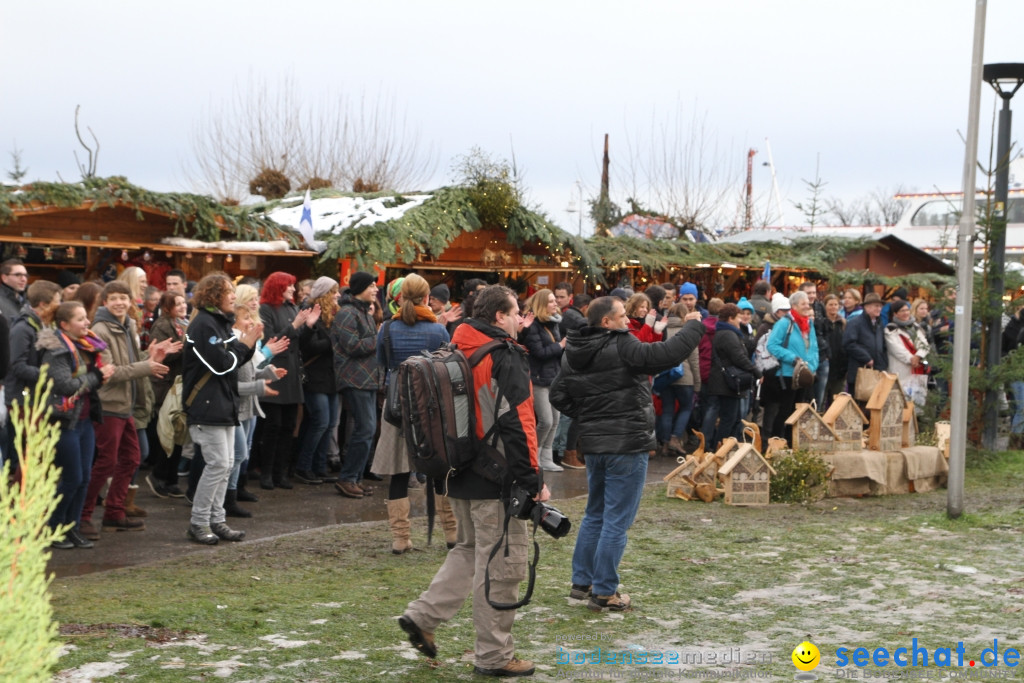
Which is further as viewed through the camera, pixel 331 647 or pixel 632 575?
pixel 632 575

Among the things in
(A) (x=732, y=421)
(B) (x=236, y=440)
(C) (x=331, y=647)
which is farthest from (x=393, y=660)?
(A) (x=732, y=421)

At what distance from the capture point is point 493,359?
17.7ft

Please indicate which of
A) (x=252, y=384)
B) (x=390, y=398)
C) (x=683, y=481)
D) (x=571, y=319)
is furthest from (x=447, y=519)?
(x=571, y=319)

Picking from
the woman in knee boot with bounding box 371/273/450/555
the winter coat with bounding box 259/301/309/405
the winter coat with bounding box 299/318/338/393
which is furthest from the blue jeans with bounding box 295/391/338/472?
the woman in knee boot with bounding box 371/273/450/555

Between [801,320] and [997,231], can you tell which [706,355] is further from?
[997,231]

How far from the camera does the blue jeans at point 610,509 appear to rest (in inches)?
254

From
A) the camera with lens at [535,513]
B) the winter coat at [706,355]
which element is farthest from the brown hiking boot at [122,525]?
A: the winter coat at [706,355]

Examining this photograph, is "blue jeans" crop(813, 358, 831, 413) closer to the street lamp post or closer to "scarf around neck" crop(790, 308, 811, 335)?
"scarf around neck" crop(790, 308, 811, 335)

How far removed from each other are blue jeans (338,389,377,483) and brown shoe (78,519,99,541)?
8.38 feet

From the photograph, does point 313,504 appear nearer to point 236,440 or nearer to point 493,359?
point 236,440

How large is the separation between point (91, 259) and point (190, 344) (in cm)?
679

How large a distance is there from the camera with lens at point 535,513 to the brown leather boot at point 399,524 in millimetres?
2565

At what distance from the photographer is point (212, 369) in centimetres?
802

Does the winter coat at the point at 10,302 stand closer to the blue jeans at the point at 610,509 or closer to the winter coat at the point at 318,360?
the winter coat at the point at 318,360
